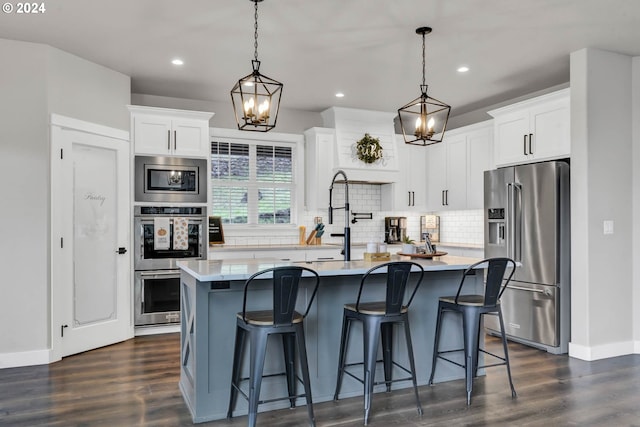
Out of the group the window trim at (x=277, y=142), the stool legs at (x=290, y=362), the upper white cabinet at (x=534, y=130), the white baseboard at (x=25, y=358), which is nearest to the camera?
the stool legs at (x=290, y=362)

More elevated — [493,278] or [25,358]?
[493,278]

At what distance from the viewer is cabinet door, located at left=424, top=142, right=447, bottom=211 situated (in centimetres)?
664

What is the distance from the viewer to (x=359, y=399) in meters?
3.31

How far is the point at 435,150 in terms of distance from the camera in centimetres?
683

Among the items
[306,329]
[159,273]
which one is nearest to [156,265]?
[159,273]

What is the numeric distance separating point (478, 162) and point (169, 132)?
3758 millimetres

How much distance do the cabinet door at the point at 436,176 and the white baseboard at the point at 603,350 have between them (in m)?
2.70

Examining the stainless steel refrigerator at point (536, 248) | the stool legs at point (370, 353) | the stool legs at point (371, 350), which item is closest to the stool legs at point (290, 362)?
the stool legs at point (371, 350)

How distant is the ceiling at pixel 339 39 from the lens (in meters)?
3.46

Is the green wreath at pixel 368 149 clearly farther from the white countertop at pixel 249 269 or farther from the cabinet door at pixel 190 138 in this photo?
the white countertop at pixel 249 269

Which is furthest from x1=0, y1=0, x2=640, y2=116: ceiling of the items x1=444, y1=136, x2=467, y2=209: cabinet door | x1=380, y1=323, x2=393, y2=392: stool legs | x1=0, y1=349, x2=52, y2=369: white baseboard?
x1=0, y1=349, x2=52, y2=369: white baseboard

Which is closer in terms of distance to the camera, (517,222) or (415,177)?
(517,222)

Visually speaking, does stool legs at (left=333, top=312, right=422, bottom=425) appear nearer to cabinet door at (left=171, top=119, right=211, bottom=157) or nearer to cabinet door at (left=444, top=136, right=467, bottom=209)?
cabinet door at (left=171, top=119, right=211, bottom=157)

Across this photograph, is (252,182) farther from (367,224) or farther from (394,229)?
(394,229)
